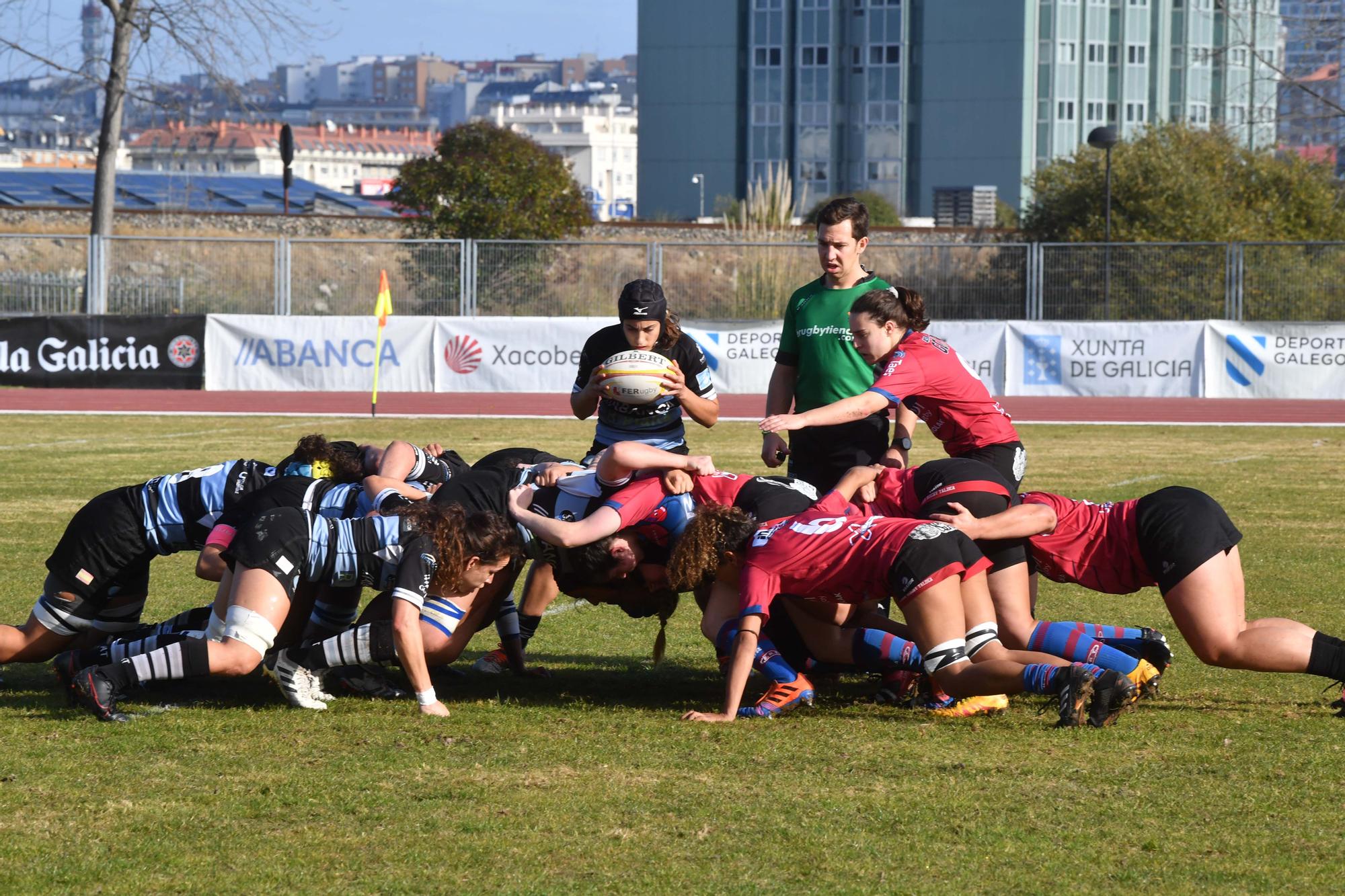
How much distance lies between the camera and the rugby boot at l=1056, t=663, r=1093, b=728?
588 cm

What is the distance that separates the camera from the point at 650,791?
520cm

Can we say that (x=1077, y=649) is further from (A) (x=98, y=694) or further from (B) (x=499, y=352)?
(B) (x=499, y=352)

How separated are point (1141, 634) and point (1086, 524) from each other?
69cm

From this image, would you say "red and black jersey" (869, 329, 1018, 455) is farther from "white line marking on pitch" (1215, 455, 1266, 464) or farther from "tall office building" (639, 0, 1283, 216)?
"tall office building" (639, 0, 1283, 216)

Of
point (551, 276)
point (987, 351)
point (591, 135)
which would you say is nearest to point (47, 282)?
point (551, 276)

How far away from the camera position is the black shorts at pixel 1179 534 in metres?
A: 5.99

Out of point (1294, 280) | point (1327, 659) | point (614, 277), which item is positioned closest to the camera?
point (1327, 659)

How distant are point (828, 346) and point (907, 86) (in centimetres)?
6987

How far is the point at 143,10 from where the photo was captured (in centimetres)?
3134

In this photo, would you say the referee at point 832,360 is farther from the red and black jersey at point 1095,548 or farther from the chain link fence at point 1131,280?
the chain link fence at point 1131,280

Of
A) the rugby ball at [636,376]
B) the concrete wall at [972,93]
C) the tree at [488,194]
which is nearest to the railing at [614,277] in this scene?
the tree at [488,194]

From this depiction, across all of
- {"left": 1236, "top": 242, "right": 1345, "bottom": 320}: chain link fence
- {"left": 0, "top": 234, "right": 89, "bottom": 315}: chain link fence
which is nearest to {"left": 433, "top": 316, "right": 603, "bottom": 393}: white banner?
{"left": 0, "top": 234, "right": 89, "bottom": 315}: chain link fence

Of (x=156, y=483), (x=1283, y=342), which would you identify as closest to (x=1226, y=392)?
(x=1283, y=342)

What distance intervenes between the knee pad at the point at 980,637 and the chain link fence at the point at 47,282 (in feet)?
74.5
